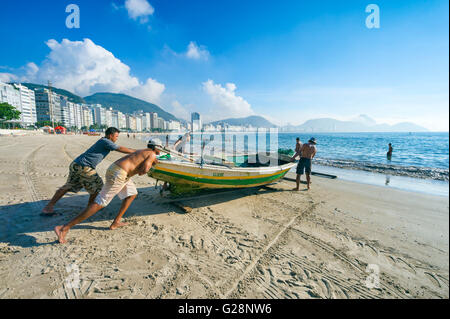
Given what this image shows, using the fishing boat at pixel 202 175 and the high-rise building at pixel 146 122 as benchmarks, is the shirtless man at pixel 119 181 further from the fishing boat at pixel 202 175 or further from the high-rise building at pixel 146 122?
the high-rise building at pixel 146 122

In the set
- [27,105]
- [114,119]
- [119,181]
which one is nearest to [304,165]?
[119,181]

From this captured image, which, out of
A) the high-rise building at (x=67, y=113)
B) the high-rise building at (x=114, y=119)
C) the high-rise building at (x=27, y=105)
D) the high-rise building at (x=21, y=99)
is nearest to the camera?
the high-rise building at (x=21, y=99)

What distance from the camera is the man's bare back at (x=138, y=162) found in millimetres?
3246

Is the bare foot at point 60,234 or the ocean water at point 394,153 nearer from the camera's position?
the bare foot at point 60,234

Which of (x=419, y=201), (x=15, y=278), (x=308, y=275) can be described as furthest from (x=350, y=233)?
(x=15, y=278)

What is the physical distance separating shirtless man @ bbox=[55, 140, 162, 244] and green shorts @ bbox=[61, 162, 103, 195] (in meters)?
0.58

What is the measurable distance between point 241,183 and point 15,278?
4422 mm

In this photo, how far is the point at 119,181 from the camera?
3197 millimetres

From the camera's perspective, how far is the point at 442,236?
3.91 m

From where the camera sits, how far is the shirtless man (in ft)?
10.1

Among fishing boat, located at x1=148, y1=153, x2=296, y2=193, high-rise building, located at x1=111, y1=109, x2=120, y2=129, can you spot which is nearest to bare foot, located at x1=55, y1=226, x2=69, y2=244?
fishing boat, located at x1=148, y1=153, x2=296, y2=193

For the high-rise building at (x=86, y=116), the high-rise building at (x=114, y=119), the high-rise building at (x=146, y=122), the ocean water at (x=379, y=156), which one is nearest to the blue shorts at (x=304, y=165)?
the ocean water at (x=379, y=156)

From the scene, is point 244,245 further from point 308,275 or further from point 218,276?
point 308,275

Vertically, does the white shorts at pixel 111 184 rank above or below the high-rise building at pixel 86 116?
below
